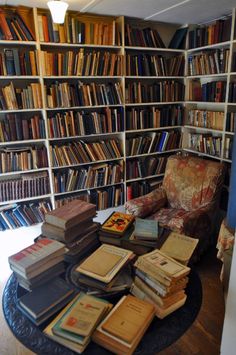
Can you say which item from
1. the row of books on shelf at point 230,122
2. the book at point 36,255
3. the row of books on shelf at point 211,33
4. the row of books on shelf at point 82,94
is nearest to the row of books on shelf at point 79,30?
the row of books on shelf at point 82,94

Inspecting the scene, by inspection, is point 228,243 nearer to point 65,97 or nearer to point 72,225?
point 72,225

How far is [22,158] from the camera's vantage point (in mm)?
2779

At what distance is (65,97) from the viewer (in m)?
2.77

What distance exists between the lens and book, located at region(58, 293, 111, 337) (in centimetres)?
97

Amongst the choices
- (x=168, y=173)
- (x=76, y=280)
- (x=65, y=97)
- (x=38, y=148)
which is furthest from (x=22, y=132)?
(x=76, y=280)

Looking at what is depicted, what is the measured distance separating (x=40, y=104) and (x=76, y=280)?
76.8 inches

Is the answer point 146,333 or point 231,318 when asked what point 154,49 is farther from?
point 146,333

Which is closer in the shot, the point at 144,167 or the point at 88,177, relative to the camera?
the point at 88,177

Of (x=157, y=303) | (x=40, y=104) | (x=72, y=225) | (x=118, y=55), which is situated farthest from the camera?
(x=118, y=55)

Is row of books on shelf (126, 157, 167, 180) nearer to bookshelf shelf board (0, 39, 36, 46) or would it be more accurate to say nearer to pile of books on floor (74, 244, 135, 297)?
bookshelf shelf board (0, 39, 36, 46)

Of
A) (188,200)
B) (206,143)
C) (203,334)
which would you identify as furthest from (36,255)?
(206,143)

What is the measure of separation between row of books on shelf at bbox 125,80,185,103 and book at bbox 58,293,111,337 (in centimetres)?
243

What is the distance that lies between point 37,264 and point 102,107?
2203mm

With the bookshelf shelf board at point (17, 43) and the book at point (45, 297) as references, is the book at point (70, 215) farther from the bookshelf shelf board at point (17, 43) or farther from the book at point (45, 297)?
the bookshelf shelf board at point (17, 43)
